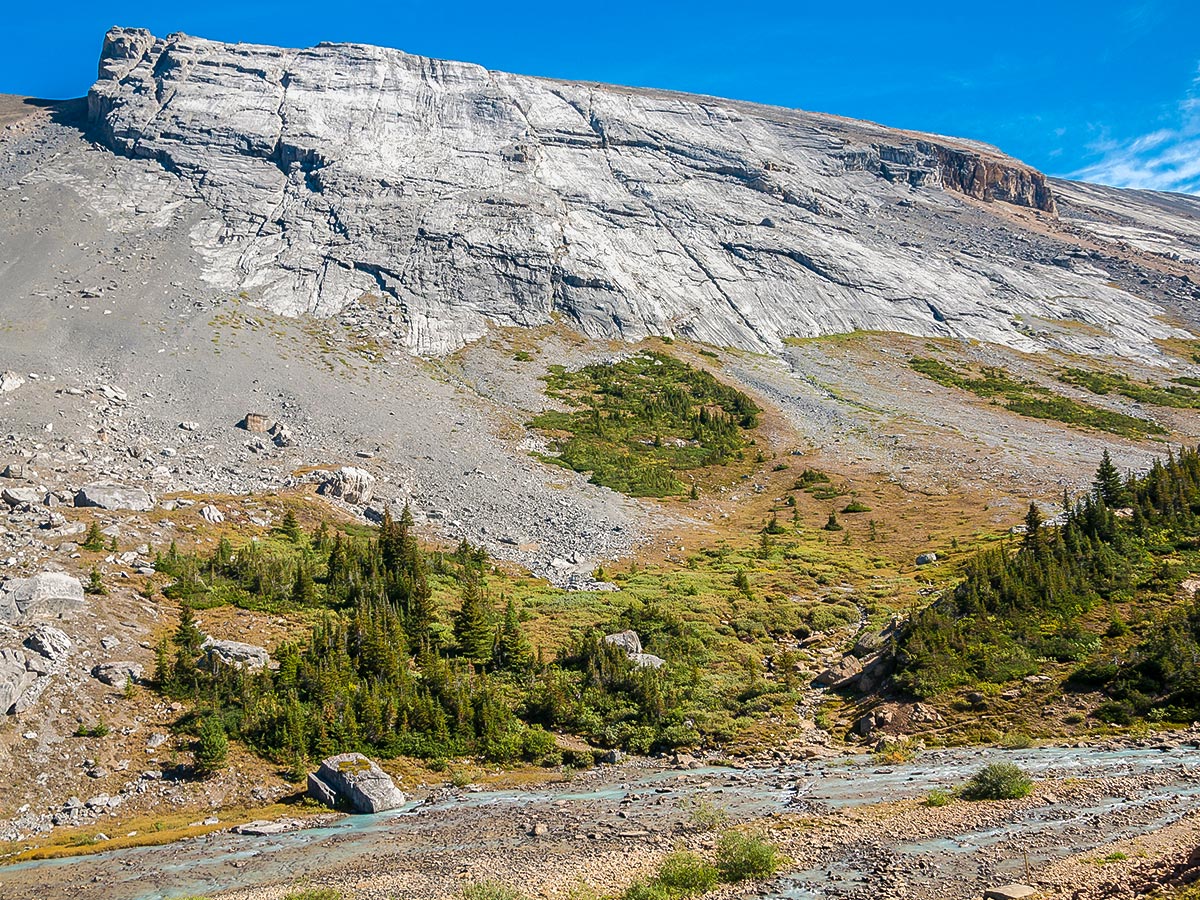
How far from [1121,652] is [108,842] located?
1150 inches

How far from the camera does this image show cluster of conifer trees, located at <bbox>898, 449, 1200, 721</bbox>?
2242 centimetres

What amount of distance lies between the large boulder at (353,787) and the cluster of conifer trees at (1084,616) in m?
16.5

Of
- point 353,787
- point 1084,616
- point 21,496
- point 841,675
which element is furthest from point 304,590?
point 1084,616

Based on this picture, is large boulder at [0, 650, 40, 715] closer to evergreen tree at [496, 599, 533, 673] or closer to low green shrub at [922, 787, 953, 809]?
evergreen tree at [496, 599, 533, 673]

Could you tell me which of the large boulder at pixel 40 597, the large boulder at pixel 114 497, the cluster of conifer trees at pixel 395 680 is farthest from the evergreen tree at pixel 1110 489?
the large boulder at pixel 114 497

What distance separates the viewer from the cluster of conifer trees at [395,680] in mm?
23984

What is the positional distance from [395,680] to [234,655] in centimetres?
554

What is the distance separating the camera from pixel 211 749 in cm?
2205

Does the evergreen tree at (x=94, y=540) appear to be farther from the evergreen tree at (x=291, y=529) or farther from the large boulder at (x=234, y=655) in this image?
the evergreen tree at (x=291, y=529)

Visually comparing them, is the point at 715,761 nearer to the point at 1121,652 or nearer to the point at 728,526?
the point at 1121,652

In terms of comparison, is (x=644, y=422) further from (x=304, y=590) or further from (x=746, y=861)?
(x=746, y=861)

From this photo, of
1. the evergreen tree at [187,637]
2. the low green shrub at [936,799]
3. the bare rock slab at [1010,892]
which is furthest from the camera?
the evergreen tree at [187,637]

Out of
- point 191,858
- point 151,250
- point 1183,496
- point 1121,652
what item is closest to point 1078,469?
point 1183,496

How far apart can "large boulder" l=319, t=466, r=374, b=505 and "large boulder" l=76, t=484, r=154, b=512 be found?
998 cm
